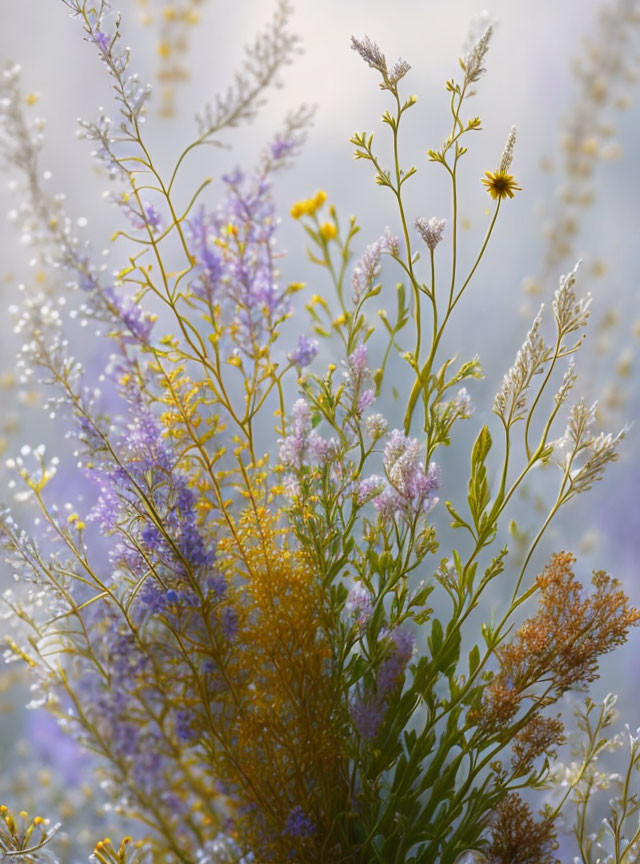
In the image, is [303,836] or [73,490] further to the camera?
[73,490]

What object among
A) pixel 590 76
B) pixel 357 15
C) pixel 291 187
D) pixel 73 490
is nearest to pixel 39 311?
pixel 73 490

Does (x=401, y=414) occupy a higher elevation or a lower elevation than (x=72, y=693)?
higher

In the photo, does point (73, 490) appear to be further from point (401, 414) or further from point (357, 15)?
point (357, 15)

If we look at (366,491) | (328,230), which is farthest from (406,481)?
(328,230)

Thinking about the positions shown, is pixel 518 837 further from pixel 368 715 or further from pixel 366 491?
pixel 366 491

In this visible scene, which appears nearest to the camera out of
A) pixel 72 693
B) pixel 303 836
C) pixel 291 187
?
pixel 303 836

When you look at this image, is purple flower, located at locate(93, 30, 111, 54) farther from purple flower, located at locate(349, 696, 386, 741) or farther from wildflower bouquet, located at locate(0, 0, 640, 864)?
purple flower, located at locate(349, 696, 386, 741)

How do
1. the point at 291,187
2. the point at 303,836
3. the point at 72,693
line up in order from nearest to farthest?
the point at 303,836 → the point at 72,693 → the point at 291,187
